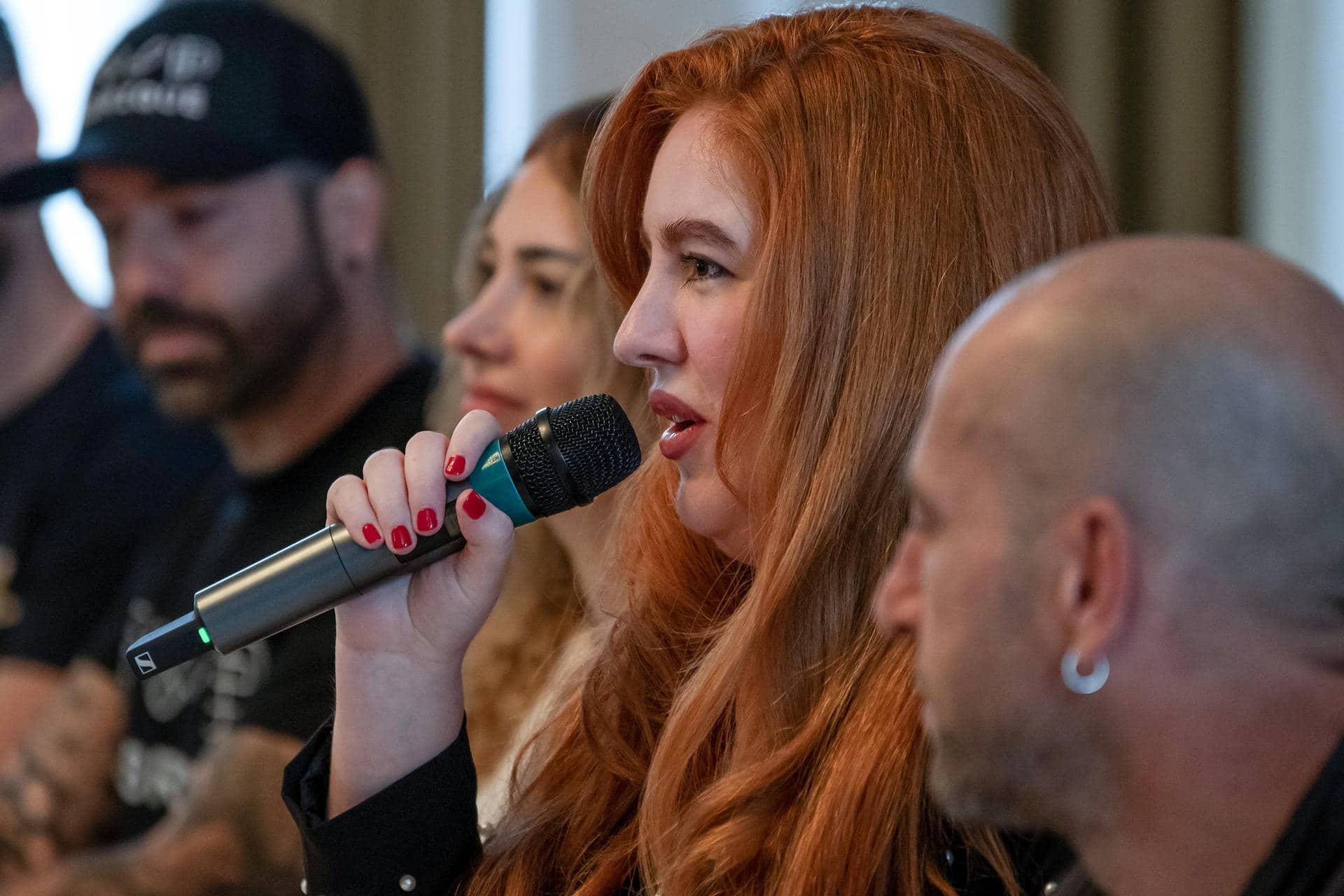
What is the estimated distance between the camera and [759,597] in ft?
3.11

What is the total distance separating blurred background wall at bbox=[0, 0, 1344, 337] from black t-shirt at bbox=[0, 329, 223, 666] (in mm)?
230

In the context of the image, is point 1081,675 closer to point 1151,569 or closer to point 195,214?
point 1151,569

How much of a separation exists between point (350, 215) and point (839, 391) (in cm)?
156

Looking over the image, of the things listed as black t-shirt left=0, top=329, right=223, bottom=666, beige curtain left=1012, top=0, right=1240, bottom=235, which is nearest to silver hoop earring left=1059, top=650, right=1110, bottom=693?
beige curtain left=1012, top=0, right=1240, bottom=235

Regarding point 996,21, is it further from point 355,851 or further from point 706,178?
point 355,851

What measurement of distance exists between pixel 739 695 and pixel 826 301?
286 mm

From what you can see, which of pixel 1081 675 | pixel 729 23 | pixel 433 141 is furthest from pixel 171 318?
pixel 1081 675

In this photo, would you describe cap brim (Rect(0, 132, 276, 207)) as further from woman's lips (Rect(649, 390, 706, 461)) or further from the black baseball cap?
woman's lips (Rect(649, 390, 706, 461))

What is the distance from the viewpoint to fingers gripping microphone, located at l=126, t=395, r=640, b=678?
0.88 metres

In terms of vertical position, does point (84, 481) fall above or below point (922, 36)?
below

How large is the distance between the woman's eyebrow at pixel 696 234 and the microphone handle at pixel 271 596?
0.95ft

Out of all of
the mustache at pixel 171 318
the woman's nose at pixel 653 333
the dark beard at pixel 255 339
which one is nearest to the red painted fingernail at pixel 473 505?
the woman's nose at pixel 653 333

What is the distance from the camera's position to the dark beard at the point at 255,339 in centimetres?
223

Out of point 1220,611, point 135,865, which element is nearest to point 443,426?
point 135,865
